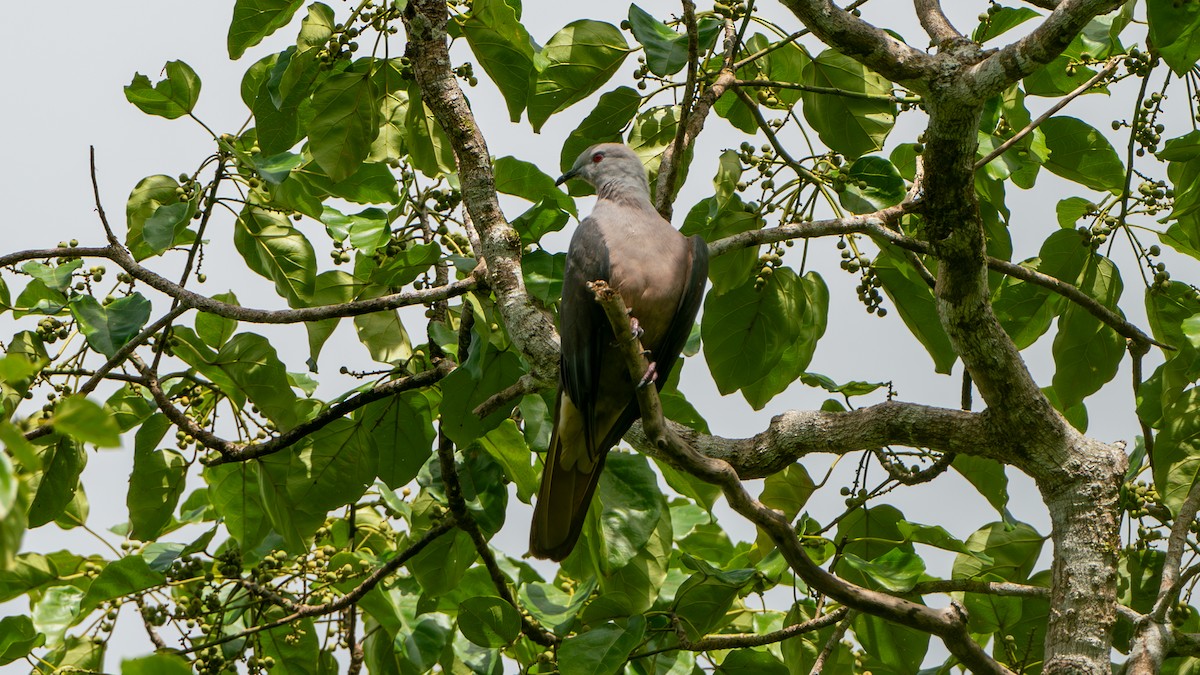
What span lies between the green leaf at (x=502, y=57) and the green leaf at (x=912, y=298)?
1.28 metres

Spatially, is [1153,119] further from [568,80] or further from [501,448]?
[501,448]

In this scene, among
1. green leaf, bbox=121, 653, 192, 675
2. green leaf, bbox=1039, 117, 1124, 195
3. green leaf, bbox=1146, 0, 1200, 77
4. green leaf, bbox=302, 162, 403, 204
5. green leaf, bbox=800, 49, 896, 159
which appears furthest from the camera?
green leaf, bbox=302, 162, 403, 204

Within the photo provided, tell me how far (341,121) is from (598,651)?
6.06ft

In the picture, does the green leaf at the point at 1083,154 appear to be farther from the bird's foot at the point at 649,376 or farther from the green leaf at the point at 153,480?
the green leaf at the point at 153,480

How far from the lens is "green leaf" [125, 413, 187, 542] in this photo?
11.7 ft

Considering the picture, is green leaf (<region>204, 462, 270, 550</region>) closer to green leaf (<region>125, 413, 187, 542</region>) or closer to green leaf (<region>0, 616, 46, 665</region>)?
green leaf (<region>125, 413, 187, 542</region>)

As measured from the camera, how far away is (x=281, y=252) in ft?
12.2

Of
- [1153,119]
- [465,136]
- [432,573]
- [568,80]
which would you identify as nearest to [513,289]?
[465,136]

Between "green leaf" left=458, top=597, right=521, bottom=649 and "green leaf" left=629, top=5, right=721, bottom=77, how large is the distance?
164 centimetres

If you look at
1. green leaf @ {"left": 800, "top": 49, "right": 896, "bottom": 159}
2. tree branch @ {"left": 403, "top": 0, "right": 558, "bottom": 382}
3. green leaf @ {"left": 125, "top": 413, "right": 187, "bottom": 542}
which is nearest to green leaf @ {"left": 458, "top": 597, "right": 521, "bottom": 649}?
tree branch @ {"left": 403, "top": 0, "right": 558, "bottom": 382}

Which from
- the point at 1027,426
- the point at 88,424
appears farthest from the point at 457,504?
the point at 88,424

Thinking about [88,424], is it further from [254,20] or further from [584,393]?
[254,20]

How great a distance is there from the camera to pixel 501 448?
11.8 ft

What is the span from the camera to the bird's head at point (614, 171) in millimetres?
3758
